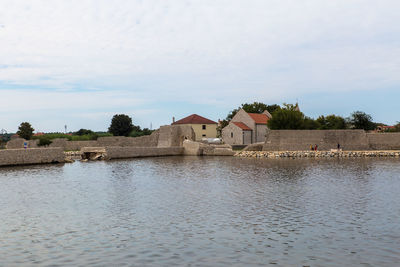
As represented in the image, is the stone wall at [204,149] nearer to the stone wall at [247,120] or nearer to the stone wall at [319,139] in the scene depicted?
the stone wall at [319,139]

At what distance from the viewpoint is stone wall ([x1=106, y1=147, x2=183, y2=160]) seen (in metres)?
48.1

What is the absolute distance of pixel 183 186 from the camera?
21.5 meters

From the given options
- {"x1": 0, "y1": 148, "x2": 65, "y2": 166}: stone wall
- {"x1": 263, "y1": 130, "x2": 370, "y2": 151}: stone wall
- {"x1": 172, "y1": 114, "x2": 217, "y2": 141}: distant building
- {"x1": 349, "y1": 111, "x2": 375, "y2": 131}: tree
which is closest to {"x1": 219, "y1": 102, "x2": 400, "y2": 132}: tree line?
{"x1": 349, "y1": 111, "x2": 375, "y2": 131}: tree

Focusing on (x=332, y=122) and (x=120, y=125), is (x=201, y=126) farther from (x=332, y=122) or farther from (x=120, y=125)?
(x=332, y=122)

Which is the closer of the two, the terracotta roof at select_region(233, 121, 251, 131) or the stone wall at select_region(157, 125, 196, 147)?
the stone wall at select_region(157, 125, 196, 147)

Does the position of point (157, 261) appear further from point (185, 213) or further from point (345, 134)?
point (345, 134)

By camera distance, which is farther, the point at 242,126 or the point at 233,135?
the point at 233,135

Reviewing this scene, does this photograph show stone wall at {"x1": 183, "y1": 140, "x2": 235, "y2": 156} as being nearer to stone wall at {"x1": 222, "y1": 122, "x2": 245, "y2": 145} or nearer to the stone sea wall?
the stone sea wall

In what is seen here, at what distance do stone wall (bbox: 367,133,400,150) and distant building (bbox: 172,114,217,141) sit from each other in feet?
134

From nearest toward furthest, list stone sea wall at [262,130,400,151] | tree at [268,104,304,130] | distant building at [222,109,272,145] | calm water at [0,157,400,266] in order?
calm water at [0,157,400,266], stone sea wall at [262,130,400,151], tree at [268,104,304,130], distant building at [222,109,272,145]

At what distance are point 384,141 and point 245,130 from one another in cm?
2316

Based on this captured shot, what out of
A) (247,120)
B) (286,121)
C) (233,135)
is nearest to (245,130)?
(233,135)

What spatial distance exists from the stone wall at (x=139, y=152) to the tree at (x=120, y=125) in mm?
36895

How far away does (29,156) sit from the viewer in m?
38.0
